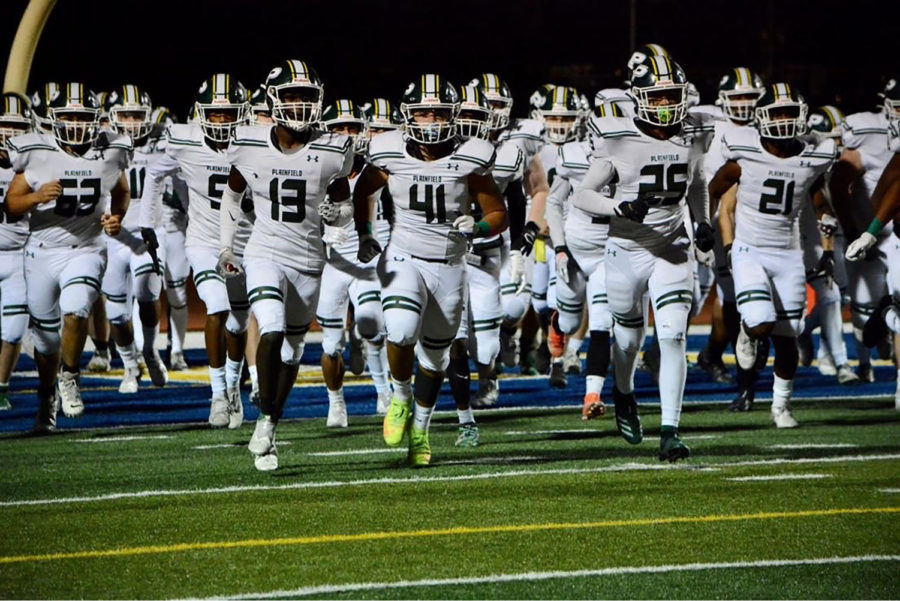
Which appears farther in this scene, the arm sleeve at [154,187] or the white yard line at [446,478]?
the arm sleeve at [154,187]

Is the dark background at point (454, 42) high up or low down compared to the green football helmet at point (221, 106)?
up

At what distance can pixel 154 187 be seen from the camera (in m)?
10.2

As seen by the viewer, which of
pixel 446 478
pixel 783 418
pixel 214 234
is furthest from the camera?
pixel 214 234

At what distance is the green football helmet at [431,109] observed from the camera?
279 inches

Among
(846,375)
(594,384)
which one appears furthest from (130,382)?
(846,375)

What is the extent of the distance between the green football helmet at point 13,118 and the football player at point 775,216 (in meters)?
4.08

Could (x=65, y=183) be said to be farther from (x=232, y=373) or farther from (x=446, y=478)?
(x=446, y=478)

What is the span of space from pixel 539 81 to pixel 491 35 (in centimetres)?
89

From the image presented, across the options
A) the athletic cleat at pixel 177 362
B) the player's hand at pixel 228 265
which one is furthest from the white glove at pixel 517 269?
the athletic cleat at pixel 177 362

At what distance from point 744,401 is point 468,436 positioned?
84.3 inches

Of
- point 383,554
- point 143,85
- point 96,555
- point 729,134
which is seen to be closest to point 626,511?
point 383,554

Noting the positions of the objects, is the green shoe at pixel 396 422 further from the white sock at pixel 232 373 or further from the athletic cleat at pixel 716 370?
the athletic cleat at pixel 716 370

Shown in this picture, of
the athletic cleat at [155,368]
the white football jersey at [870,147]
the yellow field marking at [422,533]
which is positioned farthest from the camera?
the athletic cleat at [155,368]

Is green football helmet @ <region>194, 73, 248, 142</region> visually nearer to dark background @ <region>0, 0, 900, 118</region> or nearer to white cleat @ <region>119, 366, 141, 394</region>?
white cleat @ <region>119, 366, 141, 394</region>
